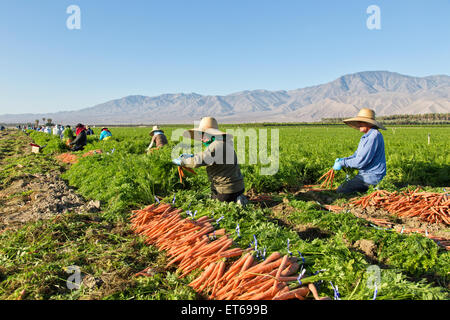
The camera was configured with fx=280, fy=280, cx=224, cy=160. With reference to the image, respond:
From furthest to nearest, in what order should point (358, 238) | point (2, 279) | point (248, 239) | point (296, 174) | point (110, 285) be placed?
1. point (296, 174)
2. point (358, 238)
3. point (248, 239)
4. point (2, 279)
5. point (110, 285)

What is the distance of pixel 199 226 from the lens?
329cm

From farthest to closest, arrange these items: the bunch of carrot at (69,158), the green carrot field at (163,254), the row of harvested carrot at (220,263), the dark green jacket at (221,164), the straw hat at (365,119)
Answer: the bunch of carrot at (69,158) → the straw hat at (365,119) → the dark green jacket at (221,164) → the green carrot field at (163,254) → the row of harvested carrot at (220,263)

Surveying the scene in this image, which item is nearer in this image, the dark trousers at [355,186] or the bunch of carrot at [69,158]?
the dark trousers at [355,186]

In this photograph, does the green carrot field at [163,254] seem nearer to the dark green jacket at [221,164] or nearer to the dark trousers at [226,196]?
the dark trousers at [226,196]

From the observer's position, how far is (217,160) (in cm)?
433

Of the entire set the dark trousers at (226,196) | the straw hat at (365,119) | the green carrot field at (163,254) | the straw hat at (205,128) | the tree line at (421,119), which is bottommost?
the green carrot field at (163,254)

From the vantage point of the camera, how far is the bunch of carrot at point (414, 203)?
432cm

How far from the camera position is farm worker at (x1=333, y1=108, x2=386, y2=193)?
5.46m

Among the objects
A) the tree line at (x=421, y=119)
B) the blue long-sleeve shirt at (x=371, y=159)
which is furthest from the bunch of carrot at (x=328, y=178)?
the tree line at (x=421, y=119)

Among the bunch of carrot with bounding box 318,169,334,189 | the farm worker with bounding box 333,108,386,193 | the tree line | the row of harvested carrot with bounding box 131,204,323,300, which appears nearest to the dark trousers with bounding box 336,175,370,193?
the farm worker with bounding box 333,108,386,193

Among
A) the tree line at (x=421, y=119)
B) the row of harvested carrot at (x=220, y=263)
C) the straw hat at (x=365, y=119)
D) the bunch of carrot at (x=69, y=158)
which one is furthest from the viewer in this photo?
the tree line at (x=421, y=119)

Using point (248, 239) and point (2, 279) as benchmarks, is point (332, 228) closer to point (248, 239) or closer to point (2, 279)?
point (248, 239)
